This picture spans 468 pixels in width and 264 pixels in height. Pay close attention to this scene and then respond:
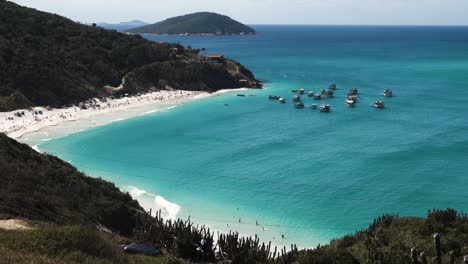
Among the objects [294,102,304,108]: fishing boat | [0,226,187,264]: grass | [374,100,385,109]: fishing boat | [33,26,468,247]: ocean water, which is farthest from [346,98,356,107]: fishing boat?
[0,226,187,264]: grass

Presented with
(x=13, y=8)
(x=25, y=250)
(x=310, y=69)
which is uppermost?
(x=13, y=8)

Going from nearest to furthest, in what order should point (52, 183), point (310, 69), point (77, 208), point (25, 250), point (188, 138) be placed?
1. point (25, 250)
2. point (77, 208)
3. point (52, 183)
4. point (188, 138)
5. point (310, 69)

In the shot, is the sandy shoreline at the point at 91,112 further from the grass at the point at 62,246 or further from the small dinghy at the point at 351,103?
the grass at the point at 62,246

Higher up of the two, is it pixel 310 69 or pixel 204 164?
pixel 310 69

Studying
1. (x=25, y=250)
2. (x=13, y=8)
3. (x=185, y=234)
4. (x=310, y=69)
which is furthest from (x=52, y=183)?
(x=310, y=69)

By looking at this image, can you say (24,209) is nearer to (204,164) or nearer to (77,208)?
(77,208)

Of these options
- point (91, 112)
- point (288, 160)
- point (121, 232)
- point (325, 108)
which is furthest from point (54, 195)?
point (325, 108)
